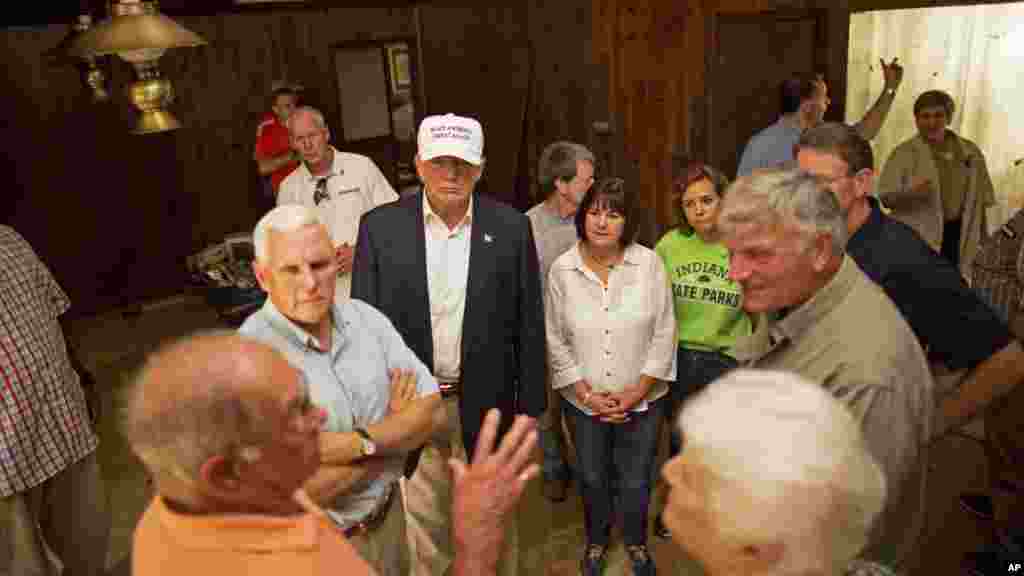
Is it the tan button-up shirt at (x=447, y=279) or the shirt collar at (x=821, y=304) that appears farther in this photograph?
the tan button-up shirt at (x=447, y=279)

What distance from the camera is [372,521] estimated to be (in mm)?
2191

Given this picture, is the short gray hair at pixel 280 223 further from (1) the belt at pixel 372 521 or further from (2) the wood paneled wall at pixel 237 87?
(2) the wood paneled wall at pixel 237 87

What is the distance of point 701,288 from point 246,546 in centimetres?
232

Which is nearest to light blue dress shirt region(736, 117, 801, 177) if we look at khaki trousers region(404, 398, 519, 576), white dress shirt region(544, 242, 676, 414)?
white dress shirt region(544, 242, 676, 414)

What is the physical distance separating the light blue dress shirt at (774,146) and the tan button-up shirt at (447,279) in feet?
8.55

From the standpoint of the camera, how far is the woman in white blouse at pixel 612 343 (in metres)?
3.10

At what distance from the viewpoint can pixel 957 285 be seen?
2258 millimetres

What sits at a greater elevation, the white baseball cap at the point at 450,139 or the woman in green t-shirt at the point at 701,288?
the white baseball cap at the point at 450,139

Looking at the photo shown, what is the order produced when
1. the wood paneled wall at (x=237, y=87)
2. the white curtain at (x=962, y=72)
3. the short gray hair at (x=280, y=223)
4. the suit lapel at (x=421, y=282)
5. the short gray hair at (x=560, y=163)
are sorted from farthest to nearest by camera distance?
the wood paneled wall at (x=237, y=87) → the white curtain at (x=962, y=72) → the short gray hair at (x=560, y=163) → the suit lapel at (x=421, y=282) → the short gray hair at (x=280, y=223)

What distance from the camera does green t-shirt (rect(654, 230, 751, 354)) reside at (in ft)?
10.5

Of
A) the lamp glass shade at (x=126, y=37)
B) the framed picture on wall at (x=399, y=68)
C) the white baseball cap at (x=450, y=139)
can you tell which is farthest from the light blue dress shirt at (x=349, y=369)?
the framed picture on wall at (x=399, y=68)

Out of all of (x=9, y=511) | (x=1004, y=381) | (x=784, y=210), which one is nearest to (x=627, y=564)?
(x=1004, y=381)

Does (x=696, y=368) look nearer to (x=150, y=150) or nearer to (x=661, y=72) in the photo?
(x=661, y=72)

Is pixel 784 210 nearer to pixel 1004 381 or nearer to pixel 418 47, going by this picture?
pixel 1004 381
